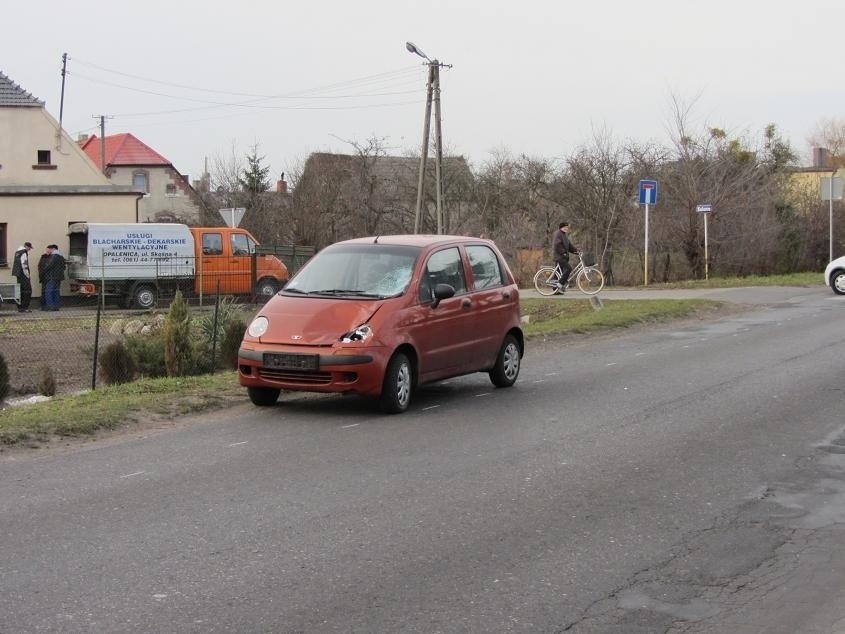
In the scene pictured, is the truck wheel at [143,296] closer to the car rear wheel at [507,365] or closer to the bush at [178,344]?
the bush at [178,344]

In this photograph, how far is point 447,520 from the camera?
6.91m

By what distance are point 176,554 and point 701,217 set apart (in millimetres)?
30900

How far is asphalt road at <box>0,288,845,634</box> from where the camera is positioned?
5301mm

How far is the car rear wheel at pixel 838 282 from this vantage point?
1079 inches

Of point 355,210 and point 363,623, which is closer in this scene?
point 363,623

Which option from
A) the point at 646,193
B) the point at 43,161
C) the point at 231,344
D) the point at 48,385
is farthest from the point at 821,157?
the point at 48,385

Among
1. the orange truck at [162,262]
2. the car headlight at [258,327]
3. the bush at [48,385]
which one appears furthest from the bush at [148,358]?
the orange truck at [162,262]

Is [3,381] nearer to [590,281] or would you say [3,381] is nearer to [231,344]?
[231,344]

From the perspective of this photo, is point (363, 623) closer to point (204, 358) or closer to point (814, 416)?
point (814, 416)

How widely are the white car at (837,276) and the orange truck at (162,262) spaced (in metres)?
14.9

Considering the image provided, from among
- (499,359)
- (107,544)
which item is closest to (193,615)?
(107,544)

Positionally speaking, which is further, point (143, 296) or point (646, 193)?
point (143, 296)

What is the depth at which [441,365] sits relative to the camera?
460 inches

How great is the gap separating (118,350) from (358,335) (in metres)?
6.05
